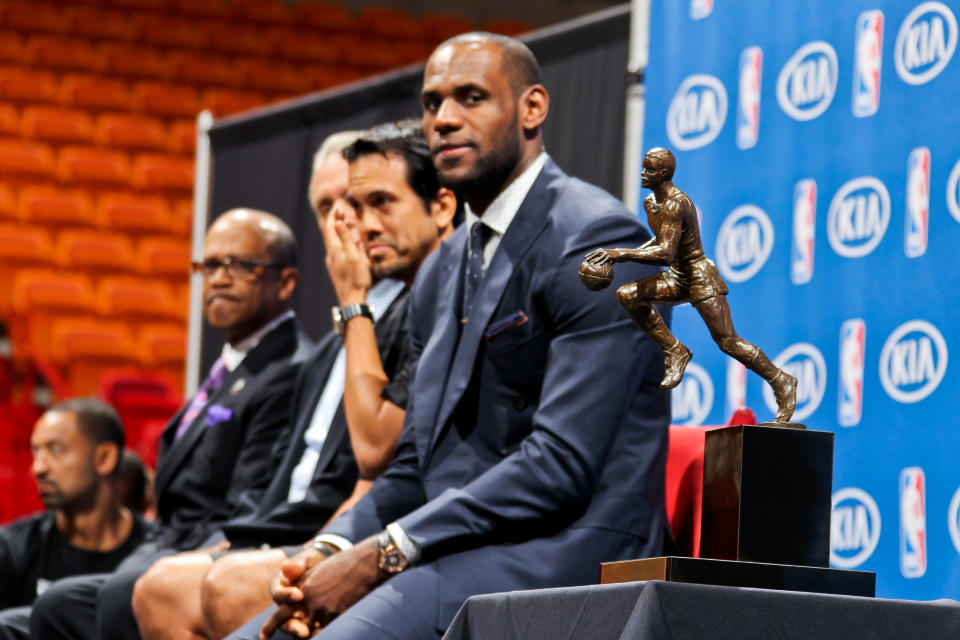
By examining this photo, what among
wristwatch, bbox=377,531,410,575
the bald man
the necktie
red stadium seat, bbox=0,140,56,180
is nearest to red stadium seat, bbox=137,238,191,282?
red stadium seat, bbox=0,140,56,180

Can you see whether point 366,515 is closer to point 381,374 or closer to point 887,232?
point 381,374

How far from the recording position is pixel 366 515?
2465 millimetres

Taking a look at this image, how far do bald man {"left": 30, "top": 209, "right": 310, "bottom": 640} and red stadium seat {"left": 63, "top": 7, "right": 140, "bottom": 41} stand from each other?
798cm

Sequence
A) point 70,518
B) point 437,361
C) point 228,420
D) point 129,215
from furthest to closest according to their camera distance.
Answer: point 129,215, point 70,518, point 228,420, point 437,361

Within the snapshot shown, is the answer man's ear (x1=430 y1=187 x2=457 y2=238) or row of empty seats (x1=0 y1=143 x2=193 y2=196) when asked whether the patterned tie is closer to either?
man's ear (x1=430 y1=187 x2=457 y2=238)

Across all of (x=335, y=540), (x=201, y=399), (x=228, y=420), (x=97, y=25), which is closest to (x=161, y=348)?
(x=97, y=25)

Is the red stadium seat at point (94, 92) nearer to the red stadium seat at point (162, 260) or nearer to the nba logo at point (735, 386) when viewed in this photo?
the red stadium seat at point (162, 260)

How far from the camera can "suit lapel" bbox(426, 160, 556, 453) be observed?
7.38ft

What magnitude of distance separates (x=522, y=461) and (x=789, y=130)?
1.42 m

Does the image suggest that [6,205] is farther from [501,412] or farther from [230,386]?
[501,412]

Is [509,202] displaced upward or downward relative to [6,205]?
downward

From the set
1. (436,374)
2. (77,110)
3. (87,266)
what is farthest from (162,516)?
(77,110)

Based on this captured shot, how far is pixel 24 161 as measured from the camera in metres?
9.77

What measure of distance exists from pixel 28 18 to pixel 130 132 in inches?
56.5
